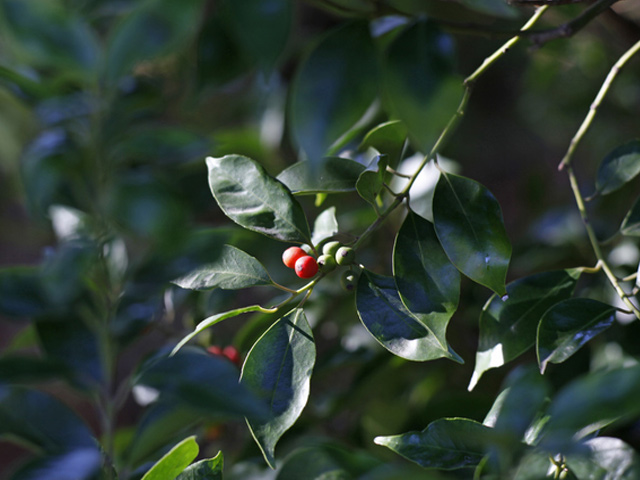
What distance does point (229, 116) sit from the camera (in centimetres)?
130

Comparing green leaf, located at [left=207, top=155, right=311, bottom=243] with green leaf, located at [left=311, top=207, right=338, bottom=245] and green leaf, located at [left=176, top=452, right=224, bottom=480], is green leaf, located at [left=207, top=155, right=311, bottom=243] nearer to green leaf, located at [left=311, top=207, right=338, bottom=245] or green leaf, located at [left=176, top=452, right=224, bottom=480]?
green leaf, located at [left=311, top=207, right=338, bottom=245]

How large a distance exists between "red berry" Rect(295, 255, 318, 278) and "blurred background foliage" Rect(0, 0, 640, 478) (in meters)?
0.06

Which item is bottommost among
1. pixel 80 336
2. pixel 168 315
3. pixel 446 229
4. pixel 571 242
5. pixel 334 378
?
pixel 334 378

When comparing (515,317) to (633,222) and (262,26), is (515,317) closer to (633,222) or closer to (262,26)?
(633,222)

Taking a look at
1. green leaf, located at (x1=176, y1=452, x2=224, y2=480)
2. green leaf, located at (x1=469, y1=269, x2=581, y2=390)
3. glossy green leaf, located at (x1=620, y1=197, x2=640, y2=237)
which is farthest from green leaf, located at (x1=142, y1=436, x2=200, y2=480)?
glossy green leaf, located at (x1=620, y1=197, x2=640, y2=237)

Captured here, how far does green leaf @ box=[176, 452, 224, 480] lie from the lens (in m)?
0.44

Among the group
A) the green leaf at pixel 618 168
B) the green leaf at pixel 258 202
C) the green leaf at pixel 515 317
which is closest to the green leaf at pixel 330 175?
the green leaf at pixel 258 202

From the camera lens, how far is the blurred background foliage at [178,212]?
1.20ft

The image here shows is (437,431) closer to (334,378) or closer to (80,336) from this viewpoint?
(80,336)

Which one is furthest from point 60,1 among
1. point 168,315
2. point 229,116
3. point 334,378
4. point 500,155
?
point 500,155

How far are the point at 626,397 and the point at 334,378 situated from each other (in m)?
1.20

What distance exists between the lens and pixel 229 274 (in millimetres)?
473

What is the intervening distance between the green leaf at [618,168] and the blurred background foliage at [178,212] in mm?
138

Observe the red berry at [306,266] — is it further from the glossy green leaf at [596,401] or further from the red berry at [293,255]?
the glossy green leaf at [596,401]
